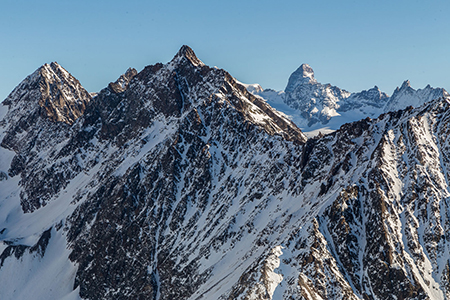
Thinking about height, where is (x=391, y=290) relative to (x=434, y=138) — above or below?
below

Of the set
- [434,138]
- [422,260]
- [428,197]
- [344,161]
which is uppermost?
[344,161]

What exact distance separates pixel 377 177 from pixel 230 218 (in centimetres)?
6033

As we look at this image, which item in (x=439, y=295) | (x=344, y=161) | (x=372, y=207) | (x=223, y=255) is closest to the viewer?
(x=439, y=295)

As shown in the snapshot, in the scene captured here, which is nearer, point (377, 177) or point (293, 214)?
point (377, 177)

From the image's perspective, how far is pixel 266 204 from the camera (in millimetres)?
179875

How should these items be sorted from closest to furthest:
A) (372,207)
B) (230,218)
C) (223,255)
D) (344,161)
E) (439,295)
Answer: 1. (439,295)
2. (372,207)
3. (344,161)
4. (223,255)
5. (230,218)

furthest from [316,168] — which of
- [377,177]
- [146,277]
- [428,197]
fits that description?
[146,277]

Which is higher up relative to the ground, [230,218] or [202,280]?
[230,218]

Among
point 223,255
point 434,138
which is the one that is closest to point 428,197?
point 434,138

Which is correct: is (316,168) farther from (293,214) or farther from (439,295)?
(439,295)

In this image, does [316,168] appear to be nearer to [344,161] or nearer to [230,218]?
A: [344,161]

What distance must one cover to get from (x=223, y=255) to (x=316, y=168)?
44211mm

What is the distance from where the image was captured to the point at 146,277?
193250 mm

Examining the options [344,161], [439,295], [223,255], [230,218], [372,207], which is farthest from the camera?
[230,218]
